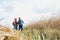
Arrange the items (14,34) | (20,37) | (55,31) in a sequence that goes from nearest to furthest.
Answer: (55,31) → (20,37) → (14,34)

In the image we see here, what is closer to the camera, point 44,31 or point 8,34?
point 44,31

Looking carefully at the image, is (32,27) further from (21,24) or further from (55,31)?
(21,24)

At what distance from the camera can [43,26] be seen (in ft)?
30.4

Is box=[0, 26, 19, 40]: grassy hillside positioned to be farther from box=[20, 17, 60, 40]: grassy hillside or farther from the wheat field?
box=[20, 17, 60, 40]: grassy hillside

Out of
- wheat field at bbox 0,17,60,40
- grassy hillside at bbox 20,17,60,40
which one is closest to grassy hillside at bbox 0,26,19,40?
wheat field at bbox 0,17,60,40

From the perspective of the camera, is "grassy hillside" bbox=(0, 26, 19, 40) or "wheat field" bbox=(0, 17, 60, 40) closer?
"wheat field" bbox=(0, 17, 60, 40)

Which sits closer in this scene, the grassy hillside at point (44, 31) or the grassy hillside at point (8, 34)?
the grassy hillside at point (44, 31)

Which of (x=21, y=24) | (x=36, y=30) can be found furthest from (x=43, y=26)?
(x=21, y=24)

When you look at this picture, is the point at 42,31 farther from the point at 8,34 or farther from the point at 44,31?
the point at 8,34

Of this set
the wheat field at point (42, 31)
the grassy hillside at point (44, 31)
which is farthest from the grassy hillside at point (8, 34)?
the grassy hillside at point (44, 31)

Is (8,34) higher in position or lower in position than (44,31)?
lower

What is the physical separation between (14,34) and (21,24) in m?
1.74

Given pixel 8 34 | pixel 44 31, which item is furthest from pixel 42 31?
pixel 8 34

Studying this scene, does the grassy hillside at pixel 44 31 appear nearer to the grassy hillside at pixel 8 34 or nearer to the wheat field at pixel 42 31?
the wheat field at pixel 42 31
